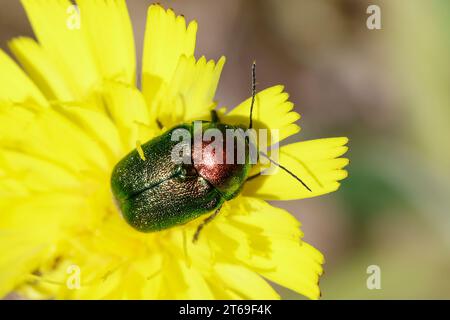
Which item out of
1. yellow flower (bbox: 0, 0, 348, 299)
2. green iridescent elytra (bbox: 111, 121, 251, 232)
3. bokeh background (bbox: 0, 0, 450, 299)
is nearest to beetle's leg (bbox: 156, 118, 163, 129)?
yellow flower (bbox: 0, 0, 348, 299)

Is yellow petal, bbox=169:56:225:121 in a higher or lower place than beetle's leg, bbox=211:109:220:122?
higher

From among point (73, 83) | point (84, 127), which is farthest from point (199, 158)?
point (73, 83)

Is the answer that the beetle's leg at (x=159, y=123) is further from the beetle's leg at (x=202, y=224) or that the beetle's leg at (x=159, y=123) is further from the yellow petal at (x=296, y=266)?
the yellow petal at (x=296, y=266)

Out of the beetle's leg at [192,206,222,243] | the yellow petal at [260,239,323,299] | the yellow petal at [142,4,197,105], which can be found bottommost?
the yellow petal at [260,239,323,299]

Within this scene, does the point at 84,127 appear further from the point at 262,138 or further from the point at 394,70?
the point at 394,70

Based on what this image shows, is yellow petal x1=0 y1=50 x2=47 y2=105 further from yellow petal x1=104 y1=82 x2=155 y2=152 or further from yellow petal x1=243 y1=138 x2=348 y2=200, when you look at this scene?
yellow petal x1=243 y1=138 x2=348 y2=200

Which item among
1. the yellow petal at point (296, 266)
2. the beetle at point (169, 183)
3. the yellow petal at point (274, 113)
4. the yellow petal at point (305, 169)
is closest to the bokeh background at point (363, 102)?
the yellow petal at point (296, 266)
